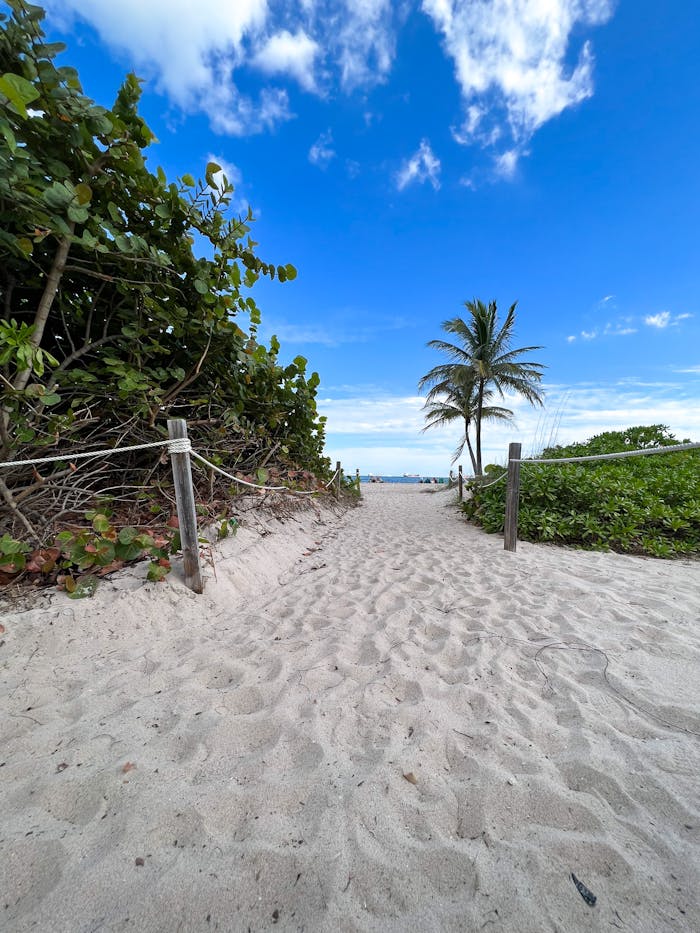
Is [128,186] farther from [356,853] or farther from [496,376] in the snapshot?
[496,376]

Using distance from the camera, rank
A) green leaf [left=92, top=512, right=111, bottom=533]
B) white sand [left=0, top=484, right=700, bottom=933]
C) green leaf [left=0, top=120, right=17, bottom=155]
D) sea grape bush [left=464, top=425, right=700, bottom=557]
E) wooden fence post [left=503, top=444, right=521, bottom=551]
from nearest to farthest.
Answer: white sand [left=0, top=484, right=700, bottom=933] < green leaf [left=0, top=120, right=17, bottom=155] < green leaf [left=92, top=512, right=111, bottom=533] < wooden fence post [left=503, top=444, right=521, bottom=551] < sea grape bush [left=464, top=425, right=700, bottom=557]

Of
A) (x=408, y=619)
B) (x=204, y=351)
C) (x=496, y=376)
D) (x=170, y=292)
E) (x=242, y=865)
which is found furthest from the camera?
(x=496, y=376)

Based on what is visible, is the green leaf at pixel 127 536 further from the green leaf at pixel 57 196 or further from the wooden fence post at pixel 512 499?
the wooden fence post at pixel 512 499

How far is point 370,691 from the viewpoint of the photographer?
158cm

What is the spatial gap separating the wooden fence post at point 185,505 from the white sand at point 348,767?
0.69 ft

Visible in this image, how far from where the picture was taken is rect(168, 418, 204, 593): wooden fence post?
2447 millimetres

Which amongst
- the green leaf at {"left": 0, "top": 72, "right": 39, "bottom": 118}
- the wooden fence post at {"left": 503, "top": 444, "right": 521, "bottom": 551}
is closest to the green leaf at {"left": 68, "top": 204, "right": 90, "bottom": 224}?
the green leaf at {"left": 0, "top": 72, "right": 39, "bottom": 118}

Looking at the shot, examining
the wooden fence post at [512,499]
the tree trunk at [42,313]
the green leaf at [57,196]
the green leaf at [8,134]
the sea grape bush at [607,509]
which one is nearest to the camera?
the green leaf at [8,134]

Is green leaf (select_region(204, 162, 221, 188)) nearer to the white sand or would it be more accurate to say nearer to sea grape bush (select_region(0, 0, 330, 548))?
sea grape bush (select_region(0, 0, 330, 548))

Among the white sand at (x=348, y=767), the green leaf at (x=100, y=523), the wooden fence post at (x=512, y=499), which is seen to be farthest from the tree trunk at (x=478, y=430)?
the green leaf at (x=100, y=523)

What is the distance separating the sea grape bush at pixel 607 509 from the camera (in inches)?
167

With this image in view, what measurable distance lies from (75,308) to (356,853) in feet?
11.7

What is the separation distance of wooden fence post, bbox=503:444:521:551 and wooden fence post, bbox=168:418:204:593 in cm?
332

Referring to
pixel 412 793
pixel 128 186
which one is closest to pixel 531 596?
pixel 412 793
